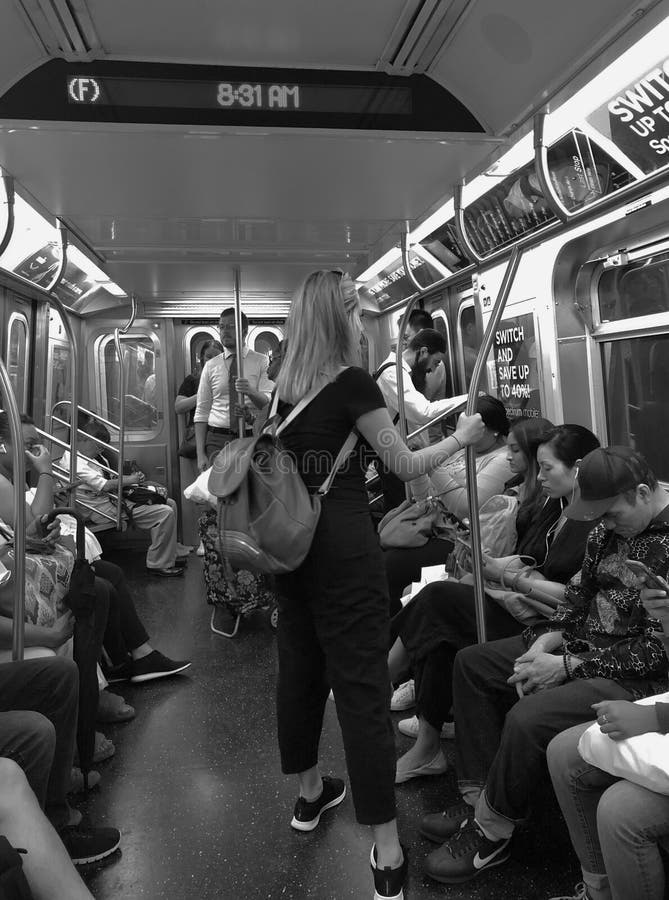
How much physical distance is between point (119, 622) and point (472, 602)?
199 centimetres

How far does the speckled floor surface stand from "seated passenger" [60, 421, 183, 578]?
2754 mm

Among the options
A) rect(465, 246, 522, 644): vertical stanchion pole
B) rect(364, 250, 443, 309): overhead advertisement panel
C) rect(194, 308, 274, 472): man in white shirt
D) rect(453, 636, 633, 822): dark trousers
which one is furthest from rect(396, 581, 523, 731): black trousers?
rect(194, 308, 274, 472): man in white shirt

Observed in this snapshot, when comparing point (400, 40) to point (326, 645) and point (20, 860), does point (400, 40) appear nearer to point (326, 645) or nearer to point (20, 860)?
point (326, 645)

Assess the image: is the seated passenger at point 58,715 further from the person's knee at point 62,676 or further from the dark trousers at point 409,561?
the dark trousers at point 409,561

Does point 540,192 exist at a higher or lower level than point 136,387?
higher

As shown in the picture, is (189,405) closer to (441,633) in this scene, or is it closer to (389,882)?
(441,633)

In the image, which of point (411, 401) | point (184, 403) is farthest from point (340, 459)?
point (184, 403)

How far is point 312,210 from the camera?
322 cm

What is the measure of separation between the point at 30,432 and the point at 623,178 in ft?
11.2

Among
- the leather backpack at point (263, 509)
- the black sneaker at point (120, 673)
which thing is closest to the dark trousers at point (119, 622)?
the black sneaker at point (120, 673)

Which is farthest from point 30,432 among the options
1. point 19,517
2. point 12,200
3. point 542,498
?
point 542,498

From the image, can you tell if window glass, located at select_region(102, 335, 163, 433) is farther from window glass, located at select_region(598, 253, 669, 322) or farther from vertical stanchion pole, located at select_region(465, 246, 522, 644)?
vertical stanchion pole, located at select_region(465, 246, 522, 644)

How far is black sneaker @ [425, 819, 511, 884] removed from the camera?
2115 millimetres

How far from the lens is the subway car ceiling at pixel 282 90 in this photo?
1943mm
